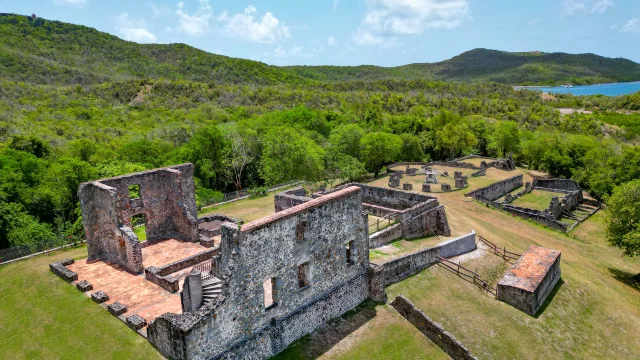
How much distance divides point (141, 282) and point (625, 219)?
29949 millimetres

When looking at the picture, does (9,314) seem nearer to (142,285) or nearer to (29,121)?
(142,285)

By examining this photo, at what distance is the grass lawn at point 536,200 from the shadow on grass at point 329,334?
30.9 meters

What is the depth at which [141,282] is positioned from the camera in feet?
59.4

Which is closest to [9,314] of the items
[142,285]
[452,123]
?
[142,285]

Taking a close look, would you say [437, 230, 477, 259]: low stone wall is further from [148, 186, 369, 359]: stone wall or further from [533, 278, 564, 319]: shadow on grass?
[148, 186, 369, 359]: stone wall

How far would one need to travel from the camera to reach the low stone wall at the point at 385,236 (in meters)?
22.8

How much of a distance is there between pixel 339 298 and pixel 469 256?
36.5 feet

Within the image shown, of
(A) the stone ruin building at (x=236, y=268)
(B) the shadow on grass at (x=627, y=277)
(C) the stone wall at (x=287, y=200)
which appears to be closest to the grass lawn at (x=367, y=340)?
(A) the stone ruin building at (x=236, y=268)

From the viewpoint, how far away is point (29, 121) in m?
50.2

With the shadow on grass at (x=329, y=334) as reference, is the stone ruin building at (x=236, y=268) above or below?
above

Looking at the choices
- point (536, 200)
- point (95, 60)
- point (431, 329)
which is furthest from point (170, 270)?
point (95, 60)

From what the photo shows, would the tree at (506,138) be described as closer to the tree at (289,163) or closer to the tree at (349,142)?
the tree at (349,142)

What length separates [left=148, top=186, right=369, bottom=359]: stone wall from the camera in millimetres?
12445

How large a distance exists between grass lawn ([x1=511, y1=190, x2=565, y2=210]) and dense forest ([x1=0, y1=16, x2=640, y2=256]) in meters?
5.53
